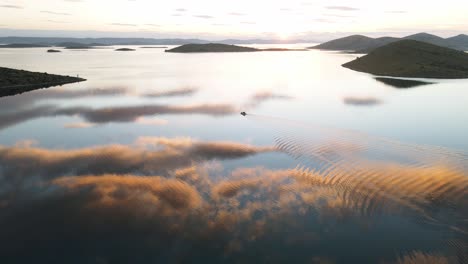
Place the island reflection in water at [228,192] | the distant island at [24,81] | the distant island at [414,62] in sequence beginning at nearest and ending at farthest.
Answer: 1. the island reflection in water at [228,192]
2. the distant island at [24,81]
3. the distant island at [414,62]

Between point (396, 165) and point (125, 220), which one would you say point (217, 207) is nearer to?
point (125, 220)

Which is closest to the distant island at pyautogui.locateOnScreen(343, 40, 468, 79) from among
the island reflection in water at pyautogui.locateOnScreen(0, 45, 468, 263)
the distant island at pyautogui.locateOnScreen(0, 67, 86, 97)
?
the island reflection in water at pyautogui.locateOnScreen(0, 45, 468, 263)

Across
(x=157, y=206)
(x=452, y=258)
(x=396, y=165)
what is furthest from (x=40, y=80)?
(x=452, y=258)

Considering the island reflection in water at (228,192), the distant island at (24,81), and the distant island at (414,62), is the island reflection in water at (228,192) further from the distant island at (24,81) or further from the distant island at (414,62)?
the distant island at (414,62)

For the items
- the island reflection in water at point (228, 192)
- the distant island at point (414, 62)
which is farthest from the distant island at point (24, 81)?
the distant island at point (414, 62)

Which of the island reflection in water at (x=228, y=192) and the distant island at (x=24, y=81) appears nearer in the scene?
the island reflection in water at (x=228, y=192)

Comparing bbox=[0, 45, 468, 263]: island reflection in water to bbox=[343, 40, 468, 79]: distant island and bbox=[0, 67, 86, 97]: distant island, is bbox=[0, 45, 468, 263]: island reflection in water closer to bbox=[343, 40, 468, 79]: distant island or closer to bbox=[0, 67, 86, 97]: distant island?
bbox=[0, 67, 86, 97]: distant island
